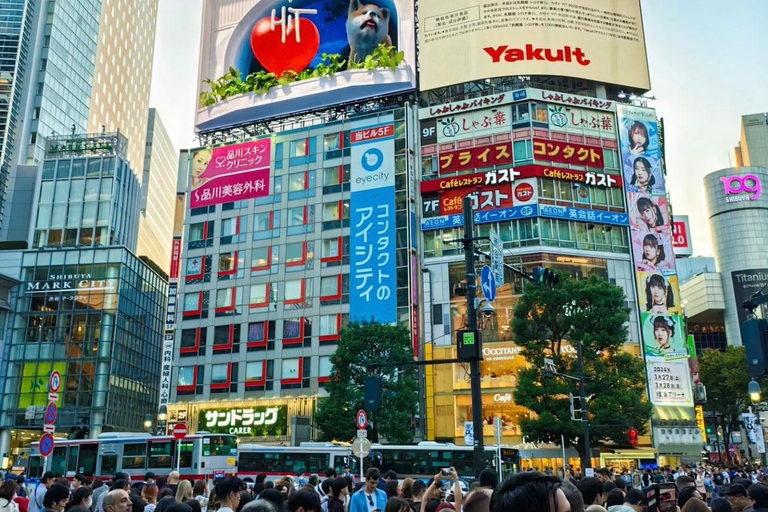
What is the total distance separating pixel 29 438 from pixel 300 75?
38.1m

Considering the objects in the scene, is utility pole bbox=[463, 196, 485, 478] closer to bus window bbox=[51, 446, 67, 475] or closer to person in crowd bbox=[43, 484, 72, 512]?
person in crowd bbox=[43, 484, 72, 512]

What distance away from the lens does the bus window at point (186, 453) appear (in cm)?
3431

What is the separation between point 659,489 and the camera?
8.88 metres

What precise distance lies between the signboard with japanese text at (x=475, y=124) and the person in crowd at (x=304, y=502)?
5053cm

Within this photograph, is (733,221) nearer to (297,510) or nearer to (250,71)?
(250,71)

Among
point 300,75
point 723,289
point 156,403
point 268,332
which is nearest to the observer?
point 268,332

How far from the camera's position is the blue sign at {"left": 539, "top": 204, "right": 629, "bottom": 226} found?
51.3m

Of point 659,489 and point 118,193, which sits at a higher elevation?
point 118,193

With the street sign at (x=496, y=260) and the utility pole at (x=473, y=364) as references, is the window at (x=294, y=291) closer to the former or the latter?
the street sign at (x=496, y=260)

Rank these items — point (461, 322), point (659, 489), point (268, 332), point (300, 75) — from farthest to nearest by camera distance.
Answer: point (300, 75), point (268, 332), point (461, 322), point (659, 489)

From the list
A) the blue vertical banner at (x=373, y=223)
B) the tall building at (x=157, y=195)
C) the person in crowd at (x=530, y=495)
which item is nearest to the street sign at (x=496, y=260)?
the person in crowd at (x=530, y=495)

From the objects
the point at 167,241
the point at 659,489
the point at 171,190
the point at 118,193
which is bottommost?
the point at 659,489

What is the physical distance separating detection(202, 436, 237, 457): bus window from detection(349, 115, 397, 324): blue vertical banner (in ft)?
52.7

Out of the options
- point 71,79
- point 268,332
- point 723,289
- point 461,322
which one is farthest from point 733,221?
point 71,79
